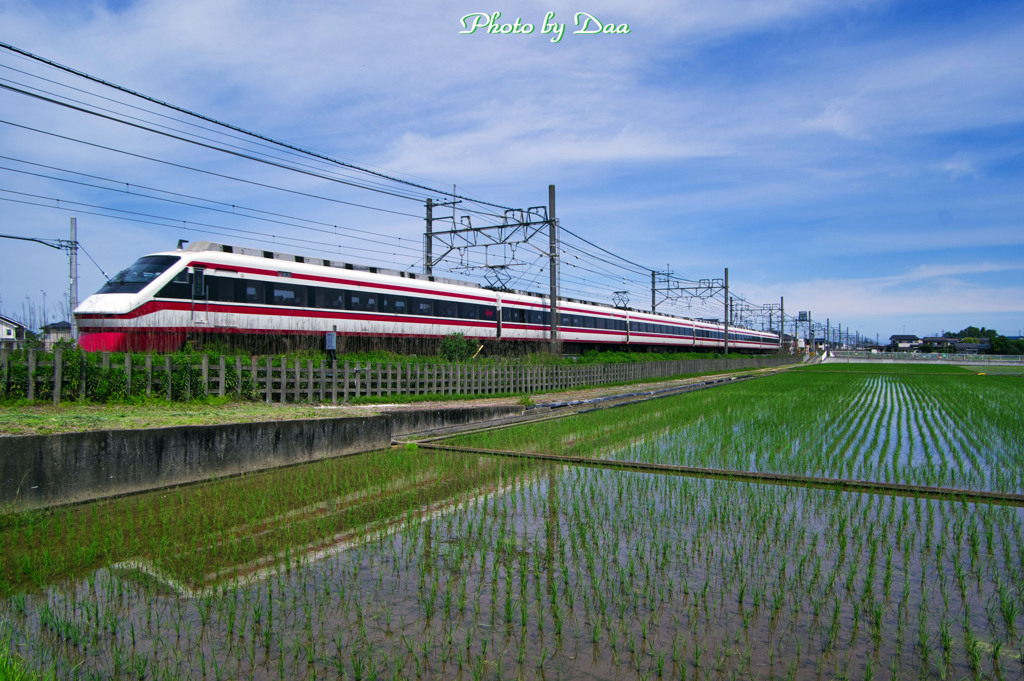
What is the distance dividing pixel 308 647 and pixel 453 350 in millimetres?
19168

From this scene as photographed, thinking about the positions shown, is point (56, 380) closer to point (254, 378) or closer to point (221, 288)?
point (254, 378)

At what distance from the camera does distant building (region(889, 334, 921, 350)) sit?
17479 cm

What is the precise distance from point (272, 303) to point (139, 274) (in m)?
3.41

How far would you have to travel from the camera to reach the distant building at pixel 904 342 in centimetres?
17479

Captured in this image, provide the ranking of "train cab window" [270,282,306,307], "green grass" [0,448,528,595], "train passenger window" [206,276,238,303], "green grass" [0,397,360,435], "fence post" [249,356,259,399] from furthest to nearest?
"train cab window" [270,282,306,307] → "train passenger window" [206,276,238,303] → "fence post" [249,356,259,399] → "green grass" [0,397,360,435] → "green grass" [0,448,528,595]

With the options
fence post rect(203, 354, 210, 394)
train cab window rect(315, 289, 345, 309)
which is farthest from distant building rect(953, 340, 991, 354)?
fence post rect(203, 354, 210, 394)

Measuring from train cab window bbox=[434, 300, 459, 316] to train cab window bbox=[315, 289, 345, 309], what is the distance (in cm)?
469

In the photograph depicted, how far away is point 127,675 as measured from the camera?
3457mm

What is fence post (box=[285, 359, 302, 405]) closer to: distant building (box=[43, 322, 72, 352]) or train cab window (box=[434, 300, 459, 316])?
distant building (box=[43, 322, 72, 352])

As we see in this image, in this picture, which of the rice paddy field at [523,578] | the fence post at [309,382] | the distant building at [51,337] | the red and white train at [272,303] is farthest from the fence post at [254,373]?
the rice paddy field at [523,578]

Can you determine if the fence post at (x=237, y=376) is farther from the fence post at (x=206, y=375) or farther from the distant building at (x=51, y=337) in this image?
the distant building at (x=51, y=337)

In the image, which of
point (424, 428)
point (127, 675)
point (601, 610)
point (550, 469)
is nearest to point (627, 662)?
point (601, 610)

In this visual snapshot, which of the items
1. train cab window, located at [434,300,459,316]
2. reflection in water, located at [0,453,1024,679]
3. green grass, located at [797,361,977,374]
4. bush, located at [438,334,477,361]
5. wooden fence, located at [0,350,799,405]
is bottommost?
reflection in water, located at [0,453,1024,679]

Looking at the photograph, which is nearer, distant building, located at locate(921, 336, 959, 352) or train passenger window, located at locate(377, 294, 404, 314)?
train passenger window, located at locate(377, 294, 404, 314)
